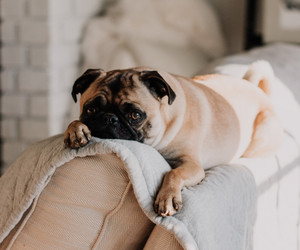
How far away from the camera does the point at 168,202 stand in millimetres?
988

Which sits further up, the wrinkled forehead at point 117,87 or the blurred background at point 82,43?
the wrinkled forehead at point 117,87

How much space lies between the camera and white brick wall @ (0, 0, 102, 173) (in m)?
2.63

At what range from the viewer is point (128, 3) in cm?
288

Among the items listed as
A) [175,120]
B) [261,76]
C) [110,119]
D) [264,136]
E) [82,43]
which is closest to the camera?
[110,119]

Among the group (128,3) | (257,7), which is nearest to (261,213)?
(128,3)

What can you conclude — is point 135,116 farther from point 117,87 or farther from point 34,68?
point 34,68

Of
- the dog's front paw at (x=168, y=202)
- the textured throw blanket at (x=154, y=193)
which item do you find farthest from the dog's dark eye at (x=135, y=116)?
the dog's front paw at (x=168, y=202)

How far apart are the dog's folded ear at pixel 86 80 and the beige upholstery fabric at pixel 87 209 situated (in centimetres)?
30

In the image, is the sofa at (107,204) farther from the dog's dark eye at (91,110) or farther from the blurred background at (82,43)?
the blurred background at (82,43)

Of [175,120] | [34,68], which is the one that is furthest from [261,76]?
[34,68]

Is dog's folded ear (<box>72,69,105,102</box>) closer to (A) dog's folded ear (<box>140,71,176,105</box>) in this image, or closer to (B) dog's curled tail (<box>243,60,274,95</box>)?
(A) dog's folded ear (<box>140,71,176,105</box>)

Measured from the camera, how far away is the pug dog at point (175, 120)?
117 cm

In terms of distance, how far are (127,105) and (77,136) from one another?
20cm

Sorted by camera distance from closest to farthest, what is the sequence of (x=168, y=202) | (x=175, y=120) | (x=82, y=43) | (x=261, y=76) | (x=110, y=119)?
(x=168, y=202)
(x=110, y=119)
(x=175, y=120)
(x=261, y=76)
(x=82, y=43)
